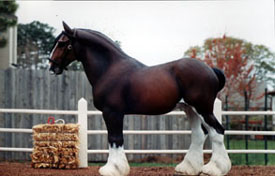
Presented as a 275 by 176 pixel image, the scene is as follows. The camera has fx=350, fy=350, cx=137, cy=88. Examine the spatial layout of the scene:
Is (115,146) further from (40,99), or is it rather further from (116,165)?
(40,99)

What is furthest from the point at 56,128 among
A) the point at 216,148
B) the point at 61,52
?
the point at 216,148

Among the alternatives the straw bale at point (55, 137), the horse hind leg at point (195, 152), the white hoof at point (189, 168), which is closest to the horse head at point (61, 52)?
the horse hind leg at point (195, 152)

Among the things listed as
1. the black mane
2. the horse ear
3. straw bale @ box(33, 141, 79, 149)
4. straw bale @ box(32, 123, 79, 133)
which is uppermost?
the horse ear

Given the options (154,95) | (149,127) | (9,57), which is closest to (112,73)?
(154,95)

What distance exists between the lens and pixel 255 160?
853 centimetres

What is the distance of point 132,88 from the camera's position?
430 centimetres

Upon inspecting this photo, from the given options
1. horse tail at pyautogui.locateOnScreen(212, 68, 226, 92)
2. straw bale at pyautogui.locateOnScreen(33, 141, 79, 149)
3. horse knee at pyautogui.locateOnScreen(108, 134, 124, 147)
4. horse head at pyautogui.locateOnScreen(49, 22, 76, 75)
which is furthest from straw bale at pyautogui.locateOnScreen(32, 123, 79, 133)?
horse tail at pyautogui.locateOnScreen(212, 68, 226, 92)

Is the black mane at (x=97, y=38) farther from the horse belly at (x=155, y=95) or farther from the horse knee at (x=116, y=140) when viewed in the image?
the horse knee at (x=116, y=140)

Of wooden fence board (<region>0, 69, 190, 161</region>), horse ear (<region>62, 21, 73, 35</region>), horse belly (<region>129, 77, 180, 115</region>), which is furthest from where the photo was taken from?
wooden fence board (<region>0, 69, 190, 161</region>)

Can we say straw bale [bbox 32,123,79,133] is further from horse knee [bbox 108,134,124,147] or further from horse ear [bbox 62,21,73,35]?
horse ear [bbox 62,21,73,35]

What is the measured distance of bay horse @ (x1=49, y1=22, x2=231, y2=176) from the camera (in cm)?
426

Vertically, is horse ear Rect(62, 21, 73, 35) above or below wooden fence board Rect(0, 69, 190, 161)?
above

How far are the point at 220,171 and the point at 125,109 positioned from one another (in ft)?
4.53

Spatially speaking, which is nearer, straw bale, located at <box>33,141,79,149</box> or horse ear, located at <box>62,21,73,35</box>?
horse ear, located at <box>62,21,73,35</box>
